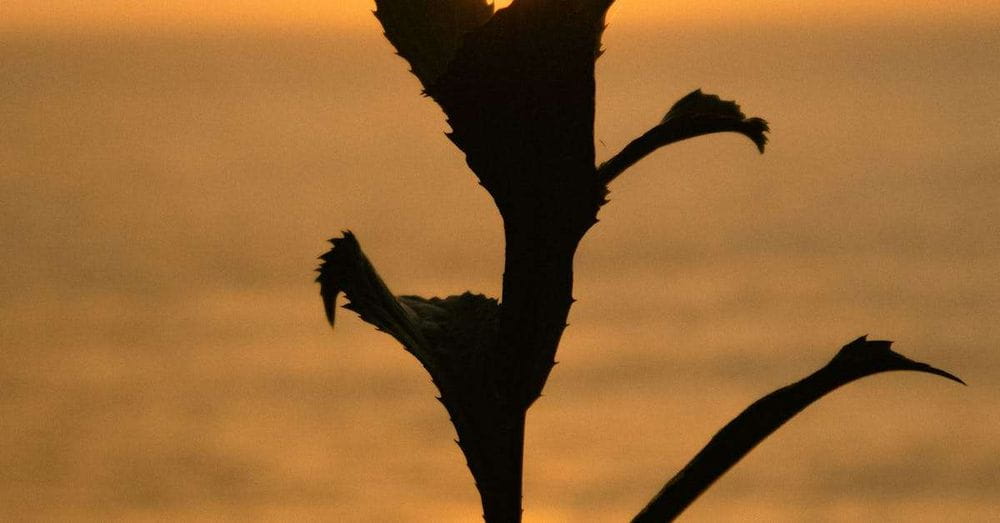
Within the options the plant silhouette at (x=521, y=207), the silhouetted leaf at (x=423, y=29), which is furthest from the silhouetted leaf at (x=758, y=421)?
the silhouetted leaf at (x=423, y=29)

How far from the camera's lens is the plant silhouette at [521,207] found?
Answer: 0.79 metres

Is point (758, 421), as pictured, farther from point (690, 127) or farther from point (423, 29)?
point (423, 29)

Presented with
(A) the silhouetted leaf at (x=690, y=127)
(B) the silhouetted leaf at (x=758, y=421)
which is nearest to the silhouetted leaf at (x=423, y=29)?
(A) the silhouetted leaf at (x=690, y=127)

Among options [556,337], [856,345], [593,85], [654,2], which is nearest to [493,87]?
[593,85]

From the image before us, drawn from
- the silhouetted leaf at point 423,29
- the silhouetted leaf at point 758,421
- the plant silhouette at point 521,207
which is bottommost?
the silhouetted leaf at point 758,421

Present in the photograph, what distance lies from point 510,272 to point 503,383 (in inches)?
3.0

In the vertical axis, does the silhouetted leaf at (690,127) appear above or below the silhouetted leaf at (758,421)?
above

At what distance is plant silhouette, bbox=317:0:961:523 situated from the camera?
31.1 inches

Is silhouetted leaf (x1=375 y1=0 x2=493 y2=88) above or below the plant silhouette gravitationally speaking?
above

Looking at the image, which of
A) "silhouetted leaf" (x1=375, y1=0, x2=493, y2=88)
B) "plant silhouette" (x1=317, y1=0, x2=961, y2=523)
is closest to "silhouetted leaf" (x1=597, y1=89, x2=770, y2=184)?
"plant silhouette" (x1=317, y1=0, x2=961, y2=523)

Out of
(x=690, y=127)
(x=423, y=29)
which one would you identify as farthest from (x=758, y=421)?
(x=423, y=29)

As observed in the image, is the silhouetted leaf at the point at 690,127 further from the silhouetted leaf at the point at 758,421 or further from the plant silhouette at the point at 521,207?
the silhouetted leaf at the point at 758,421

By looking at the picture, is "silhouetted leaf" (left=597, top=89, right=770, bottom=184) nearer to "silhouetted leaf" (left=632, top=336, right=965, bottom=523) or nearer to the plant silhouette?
the plant silhouette

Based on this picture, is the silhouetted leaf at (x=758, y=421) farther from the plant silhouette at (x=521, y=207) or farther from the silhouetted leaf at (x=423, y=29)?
the silhouetted leaf at (x=423, y=29)
